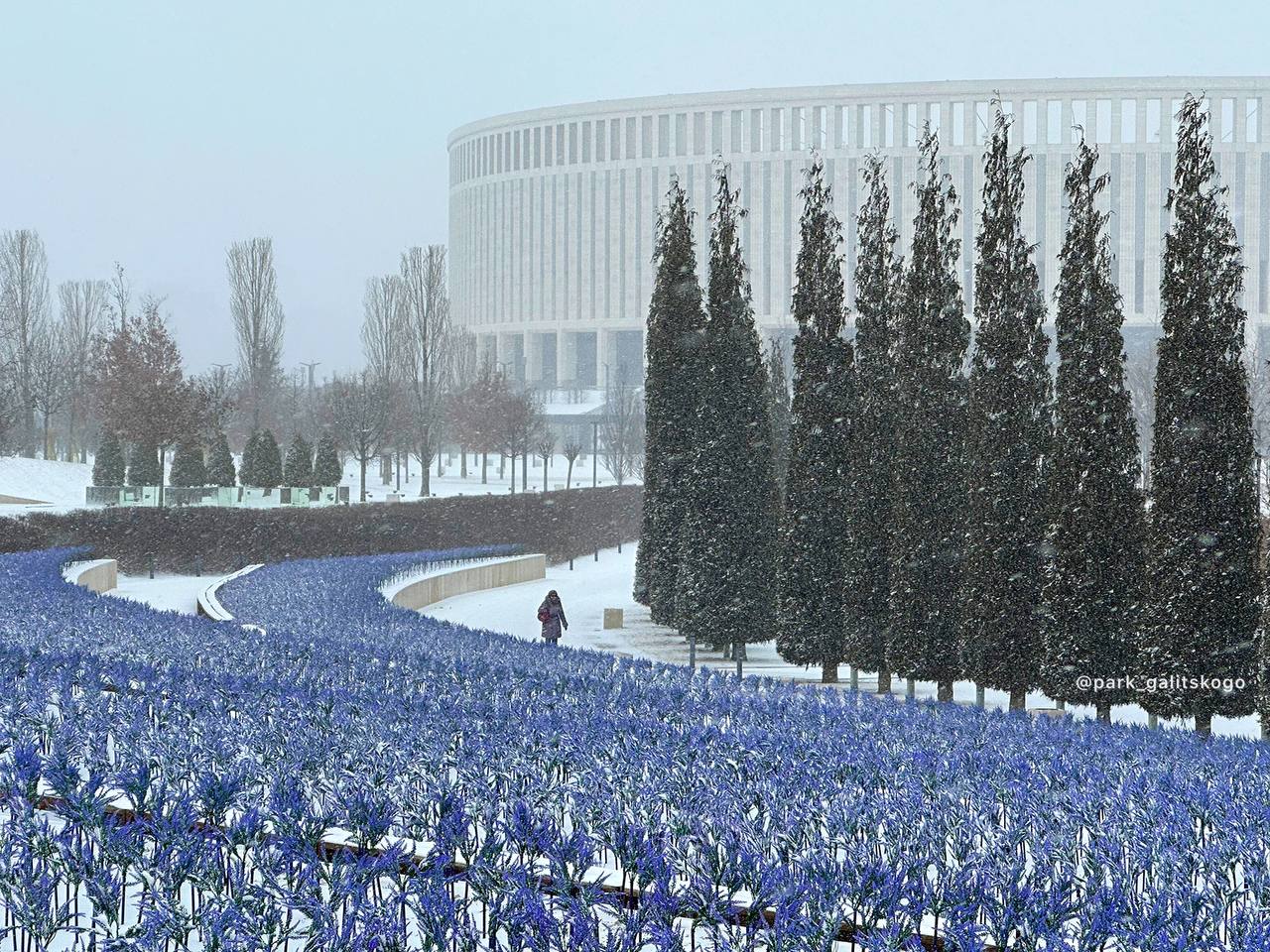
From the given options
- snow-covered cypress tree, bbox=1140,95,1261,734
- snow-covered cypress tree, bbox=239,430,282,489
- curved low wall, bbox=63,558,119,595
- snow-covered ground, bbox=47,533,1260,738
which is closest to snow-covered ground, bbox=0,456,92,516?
snow-covered cypress tree, bbox=239,430,282,489

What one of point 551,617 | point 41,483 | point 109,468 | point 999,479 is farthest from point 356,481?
point 999,479

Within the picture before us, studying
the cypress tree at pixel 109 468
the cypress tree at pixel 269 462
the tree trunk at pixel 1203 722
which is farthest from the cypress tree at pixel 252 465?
the tree trunk at pixel 1203 722

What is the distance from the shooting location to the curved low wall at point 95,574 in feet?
84.7

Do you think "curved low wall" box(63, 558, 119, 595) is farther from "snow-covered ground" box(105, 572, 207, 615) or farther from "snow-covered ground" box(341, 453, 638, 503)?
"snow-covered ground" box(341, 453, 638, 503)

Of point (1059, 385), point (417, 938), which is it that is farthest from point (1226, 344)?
point (417, 938)

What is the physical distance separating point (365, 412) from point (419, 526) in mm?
19739

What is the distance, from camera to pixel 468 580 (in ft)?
110

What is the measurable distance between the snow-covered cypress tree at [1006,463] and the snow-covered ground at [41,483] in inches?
1231

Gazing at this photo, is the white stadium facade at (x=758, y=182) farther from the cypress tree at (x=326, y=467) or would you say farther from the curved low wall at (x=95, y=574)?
the curved low wall at (x=95, y=574)

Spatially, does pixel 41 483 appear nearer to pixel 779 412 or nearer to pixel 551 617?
pixel 779 412

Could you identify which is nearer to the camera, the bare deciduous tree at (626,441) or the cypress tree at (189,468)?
the cypress tree at (189,468)

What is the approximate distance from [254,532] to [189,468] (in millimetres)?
13267

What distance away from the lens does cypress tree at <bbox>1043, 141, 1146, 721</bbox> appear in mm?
16828

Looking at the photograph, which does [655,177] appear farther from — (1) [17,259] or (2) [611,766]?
(2) [611,766]
